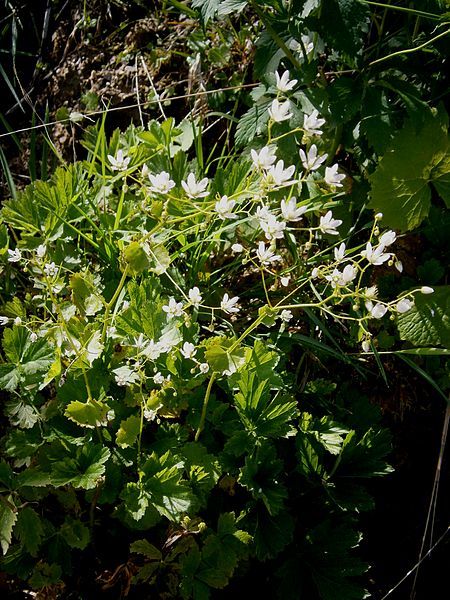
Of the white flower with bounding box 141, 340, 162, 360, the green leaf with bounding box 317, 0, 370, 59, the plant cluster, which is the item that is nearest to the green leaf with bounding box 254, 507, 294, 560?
the plant cluster

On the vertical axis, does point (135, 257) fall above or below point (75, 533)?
above

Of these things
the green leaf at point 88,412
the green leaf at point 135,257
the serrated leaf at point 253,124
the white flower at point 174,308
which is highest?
the serrated leaf at point 253,124

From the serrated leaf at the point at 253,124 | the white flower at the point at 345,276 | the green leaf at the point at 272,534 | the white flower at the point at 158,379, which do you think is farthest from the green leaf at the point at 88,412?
the serrated leaf at the point at 253,124

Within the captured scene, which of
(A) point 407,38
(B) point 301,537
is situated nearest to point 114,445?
(B) point 301,537

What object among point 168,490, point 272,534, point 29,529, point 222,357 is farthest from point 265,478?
point 29,529

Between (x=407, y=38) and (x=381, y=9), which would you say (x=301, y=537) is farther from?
(x=381, y=9)

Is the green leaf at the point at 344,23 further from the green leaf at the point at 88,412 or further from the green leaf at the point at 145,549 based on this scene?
the green leaf at the point at 145,549

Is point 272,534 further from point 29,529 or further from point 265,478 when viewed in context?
point 29,529
